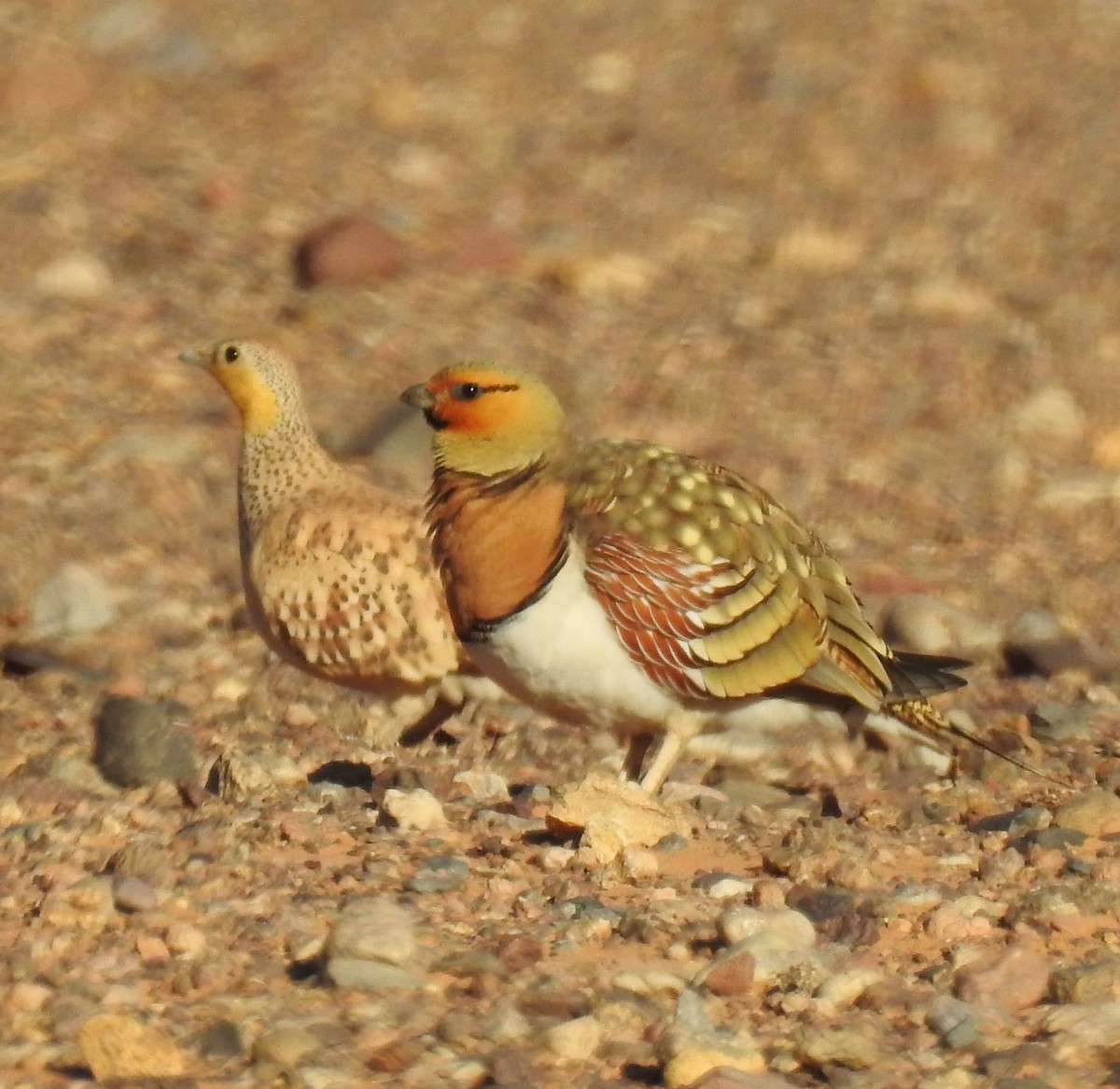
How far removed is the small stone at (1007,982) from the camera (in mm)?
4395

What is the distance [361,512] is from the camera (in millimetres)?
7109

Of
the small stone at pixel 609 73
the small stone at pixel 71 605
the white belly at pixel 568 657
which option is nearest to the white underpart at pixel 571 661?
the white belly at pixel 568 657

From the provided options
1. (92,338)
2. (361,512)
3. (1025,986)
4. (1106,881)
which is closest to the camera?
(1025,986)

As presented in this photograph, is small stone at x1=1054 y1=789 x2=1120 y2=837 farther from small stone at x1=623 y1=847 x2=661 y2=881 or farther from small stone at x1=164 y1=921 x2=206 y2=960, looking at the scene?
small stone at x1=164 y1=921 x2=206 y2=960

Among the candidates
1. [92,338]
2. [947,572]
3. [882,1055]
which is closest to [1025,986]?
[882,1055]

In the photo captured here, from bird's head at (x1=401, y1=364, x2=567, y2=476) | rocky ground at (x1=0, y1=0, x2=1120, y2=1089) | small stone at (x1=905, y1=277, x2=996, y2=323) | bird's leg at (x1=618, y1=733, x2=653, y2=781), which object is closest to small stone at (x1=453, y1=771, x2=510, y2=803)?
rocky ground at (x1=0, y1=0, x2=1120, y2=1089)

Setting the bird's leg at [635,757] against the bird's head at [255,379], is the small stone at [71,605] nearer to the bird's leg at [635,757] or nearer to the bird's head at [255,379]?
the bird's head at [255,379]

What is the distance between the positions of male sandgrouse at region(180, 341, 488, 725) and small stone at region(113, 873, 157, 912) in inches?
84.2

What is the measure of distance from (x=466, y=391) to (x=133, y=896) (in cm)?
168

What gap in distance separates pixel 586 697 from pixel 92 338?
5.00 m

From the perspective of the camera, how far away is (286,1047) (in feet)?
13.2

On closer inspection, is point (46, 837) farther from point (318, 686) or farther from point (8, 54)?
point (8, 54)

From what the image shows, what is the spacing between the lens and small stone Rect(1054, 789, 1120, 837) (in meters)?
Result: 5.52

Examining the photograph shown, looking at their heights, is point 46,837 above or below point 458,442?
below
